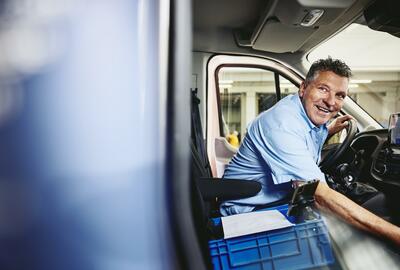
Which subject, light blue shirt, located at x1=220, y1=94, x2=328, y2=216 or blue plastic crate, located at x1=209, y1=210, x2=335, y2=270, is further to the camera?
light blue shirt, located at x1=220, y1=94, x2=328, y2=216

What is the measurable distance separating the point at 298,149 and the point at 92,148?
1.07m

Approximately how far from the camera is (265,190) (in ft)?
5.19

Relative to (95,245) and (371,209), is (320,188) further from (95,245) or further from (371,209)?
(95,245)

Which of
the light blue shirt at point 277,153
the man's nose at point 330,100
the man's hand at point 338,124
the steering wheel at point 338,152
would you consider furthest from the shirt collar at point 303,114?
the man's hand at point 338,124

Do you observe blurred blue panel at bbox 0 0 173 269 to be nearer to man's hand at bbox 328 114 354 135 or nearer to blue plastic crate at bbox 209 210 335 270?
blue plastic crate at bbox 209 210 335 270

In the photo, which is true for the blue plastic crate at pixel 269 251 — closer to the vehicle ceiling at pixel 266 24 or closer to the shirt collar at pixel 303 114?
the shirt collar at pixel 303 114

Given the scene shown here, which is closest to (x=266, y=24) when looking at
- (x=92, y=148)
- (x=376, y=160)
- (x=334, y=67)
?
(x=334, y=67)

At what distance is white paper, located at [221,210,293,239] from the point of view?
946mm

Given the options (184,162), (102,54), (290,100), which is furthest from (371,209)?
(102,54)

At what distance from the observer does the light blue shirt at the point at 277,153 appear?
1376 mm

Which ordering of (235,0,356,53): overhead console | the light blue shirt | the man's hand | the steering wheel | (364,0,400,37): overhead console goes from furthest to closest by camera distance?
the man's hand
the steering wheel
(235,0,356,53): overhead console
(364,0,400,37): overhead console
the light blue shirt

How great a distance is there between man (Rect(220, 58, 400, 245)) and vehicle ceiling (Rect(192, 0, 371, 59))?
0.98 ft

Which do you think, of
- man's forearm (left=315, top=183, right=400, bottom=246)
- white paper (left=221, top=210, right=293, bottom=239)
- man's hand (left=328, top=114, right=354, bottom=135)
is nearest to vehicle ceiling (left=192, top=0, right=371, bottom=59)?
man's hand (left=328, top=114, right=354, bottom=135)

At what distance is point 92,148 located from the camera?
50 cm
